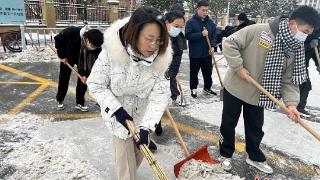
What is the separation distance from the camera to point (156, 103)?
237cm

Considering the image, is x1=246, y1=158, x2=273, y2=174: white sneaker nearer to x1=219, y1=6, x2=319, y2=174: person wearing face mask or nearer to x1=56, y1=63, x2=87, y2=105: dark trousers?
x1=219, y1=6, x2=319, y2=174: person wearing face mask

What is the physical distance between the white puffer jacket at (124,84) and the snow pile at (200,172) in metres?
0.82

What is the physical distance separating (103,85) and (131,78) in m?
0.21

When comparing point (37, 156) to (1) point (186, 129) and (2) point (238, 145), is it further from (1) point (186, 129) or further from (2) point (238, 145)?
(2) point (238, 145)

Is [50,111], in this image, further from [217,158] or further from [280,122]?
[280,122]

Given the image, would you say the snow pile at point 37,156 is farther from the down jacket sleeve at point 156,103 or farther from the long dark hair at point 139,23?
the long dark hair at point 139,23

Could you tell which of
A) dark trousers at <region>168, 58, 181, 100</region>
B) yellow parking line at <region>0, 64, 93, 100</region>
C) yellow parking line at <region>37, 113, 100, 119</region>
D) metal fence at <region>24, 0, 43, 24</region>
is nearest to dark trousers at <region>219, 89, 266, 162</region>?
dark trousers at <region>168, 58, 181, 100</region>

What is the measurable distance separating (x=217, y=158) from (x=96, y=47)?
208 centimetres

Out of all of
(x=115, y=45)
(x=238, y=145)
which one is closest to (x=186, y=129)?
(x=238, y=145)

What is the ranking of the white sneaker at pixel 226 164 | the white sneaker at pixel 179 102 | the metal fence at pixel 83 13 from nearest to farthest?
1. the white sneaker at pixel 226 164
2. the white sneaker at pixel 179 102
3. the metal fence at pixel 83 13

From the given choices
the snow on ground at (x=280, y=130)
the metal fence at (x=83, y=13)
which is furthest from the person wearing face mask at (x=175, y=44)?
the metal fence at (x=83, y=13)

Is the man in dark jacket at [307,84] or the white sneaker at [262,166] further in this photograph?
the man in dark jacket at [307,84]

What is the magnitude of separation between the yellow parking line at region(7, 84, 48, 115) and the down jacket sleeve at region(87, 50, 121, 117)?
3086 millimetres

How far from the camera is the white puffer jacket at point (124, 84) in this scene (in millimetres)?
2172
